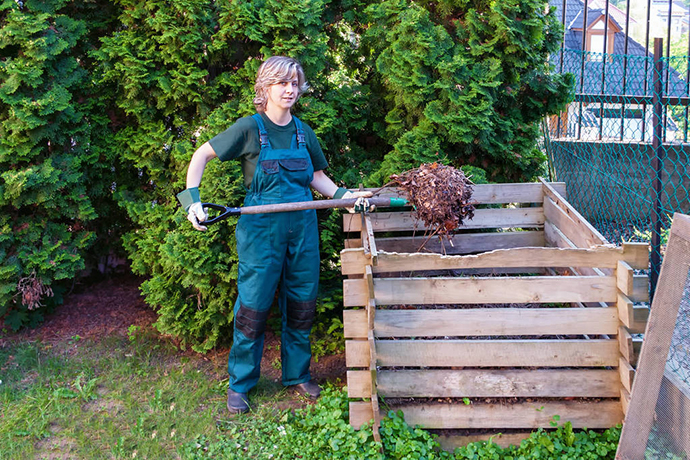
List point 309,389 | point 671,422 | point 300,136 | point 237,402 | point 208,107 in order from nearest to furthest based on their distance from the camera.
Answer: point 671,422, point 300,136, point 237,402, point 309,389, point 208,107

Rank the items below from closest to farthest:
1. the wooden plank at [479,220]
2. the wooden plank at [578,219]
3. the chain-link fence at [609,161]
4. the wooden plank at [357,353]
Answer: the wooden plank at [357,353] < the wooden plank at [578,219] < the wooden plank at [479,220] < the chain-link fence at [609,161]

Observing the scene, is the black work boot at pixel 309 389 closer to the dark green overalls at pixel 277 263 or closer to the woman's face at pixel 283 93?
the dark green overalls at pixel 277 263

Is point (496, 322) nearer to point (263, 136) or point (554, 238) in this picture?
point (554, 238)

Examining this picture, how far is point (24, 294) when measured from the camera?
4.56 m

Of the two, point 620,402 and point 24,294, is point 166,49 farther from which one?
point 620,402

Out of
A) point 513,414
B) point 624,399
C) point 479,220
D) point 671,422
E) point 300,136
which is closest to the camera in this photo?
point 671,422

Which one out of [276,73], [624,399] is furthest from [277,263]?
[624,399]

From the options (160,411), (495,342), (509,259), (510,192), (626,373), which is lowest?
(160,411)

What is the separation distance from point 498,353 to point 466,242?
1308 millimetres

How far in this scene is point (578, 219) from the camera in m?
3.81

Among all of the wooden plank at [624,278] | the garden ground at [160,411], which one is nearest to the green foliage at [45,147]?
the garden ground at [160,411]

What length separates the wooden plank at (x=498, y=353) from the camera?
326 centimetres

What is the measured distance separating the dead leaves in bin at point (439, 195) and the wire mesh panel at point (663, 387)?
1.21 metres

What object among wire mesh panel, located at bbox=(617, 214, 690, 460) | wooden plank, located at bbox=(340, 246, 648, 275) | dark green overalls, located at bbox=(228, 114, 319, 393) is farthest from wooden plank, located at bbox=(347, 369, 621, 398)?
dark green overalls, located at bbox=(228, 114, 319, 393)
